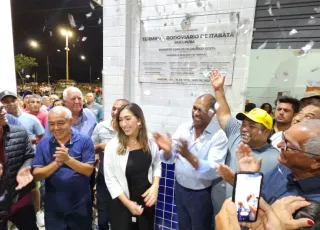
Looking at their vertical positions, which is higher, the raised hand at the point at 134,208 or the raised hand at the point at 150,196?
the raised hand at the point at 150,196

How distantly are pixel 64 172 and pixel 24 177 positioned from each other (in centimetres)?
30

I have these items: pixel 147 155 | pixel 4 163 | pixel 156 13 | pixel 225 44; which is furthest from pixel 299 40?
pixel 4 163

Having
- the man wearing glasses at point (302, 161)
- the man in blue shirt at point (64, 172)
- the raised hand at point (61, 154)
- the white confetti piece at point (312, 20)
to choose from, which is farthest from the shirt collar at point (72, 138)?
the white confetti piece at point (312, 20)

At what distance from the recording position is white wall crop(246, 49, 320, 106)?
2.40m

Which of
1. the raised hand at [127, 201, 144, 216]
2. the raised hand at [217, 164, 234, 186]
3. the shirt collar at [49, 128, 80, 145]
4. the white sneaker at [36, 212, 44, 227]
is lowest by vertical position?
the white sneaker at [36, 212, 44, 227]

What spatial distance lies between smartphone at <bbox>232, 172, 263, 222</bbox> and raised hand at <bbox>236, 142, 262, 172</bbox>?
12.6 inches

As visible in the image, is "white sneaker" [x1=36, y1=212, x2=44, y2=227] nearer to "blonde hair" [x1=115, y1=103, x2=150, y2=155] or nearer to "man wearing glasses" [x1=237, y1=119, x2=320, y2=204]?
"blonde hair" [x1=115, y1=103, x2=150, y2=155]

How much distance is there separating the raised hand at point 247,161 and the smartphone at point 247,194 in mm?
321

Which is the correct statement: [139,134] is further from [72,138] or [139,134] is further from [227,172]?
[227,172]

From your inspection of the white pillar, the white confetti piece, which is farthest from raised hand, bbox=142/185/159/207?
the white pillar

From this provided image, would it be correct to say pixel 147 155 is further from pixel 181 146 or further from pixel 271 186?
pixel 271 186

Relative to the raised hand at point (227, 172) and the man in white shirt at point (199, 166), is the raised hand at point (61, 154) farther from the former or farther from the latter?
the raised hand at point (227, 172)

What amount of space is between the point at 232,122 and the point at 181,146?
0.60 metres

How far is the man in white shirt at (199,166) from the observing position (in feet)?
5.02
